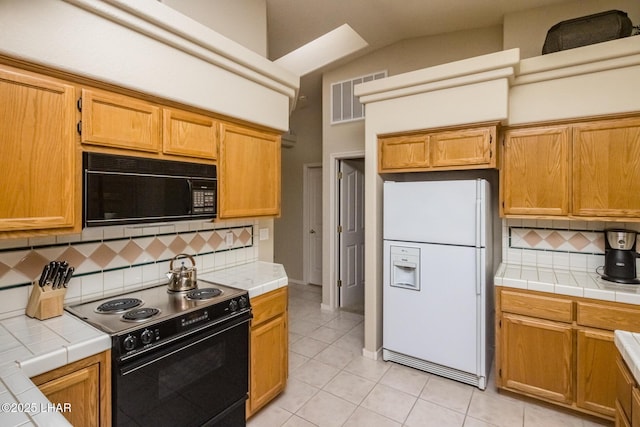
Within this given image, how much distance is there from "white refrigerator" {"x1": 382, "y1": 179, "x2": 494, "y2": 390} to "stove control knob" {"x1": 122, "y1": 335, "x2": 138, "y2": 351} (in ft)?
6.79

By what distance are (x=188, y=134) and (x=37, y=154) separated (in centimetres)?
77

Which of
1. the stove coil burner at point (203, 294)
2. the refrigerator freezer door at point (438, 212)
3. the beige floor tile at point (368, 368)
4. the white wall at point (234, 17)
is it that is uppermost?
the white wall at point (234, 17)

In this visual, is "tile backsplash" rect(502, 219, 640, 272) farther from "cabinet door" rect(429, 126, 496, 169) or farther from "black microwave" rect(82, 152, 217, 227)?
"black microwave" rect(82, 152, 217, 227)

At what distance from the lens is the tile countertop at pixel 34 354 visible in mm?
887

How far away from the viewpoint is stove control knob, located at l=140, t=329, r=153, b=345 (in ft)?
4.88

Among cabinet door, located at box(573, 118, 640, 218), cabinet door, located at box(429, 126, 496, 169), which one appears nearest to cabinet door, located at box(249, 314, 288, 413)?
cabinet door, located at box(429, 126, 496, 169)

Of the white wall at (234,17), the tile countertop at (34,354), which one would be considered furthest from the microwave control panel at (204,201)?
the white wall at (234,17)

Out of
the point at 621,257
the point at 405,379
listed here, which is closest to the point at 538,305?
the point at 621,257

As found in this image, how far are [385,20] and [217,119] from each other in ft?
6.98

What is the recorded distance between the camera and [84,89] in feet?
5.16

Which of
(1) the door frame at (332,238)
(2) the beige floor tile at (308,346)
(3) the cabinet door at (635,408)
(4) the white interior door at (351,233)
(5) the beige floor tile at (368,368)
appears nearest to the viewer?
(3) the cabinet door at (635,408)

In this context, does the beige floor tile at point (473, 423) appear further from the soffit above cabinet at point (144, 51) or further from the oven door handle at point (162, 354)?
the soffit above cabinet at point (144, 51)

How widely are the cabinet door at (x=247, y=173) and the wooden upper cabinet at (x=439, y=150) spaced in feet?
3.40

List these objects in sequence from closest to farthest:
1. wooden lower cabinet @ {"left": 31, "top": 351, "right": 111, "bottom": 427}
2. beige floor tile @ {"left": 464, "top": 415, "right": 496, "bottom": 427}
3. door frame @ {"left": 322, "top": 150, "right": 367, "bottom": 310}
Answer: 1. wooden lower cabinet @ {"left": 31, "top": 351, "right": 111, "bottom": 427}
2. beige floor tile @ {"left": 464, "top": 415, "right": 496, "bottom": 427}
3. door frame @ {"left": 322, "top": 150, "right": 367, "bottom": 310}
